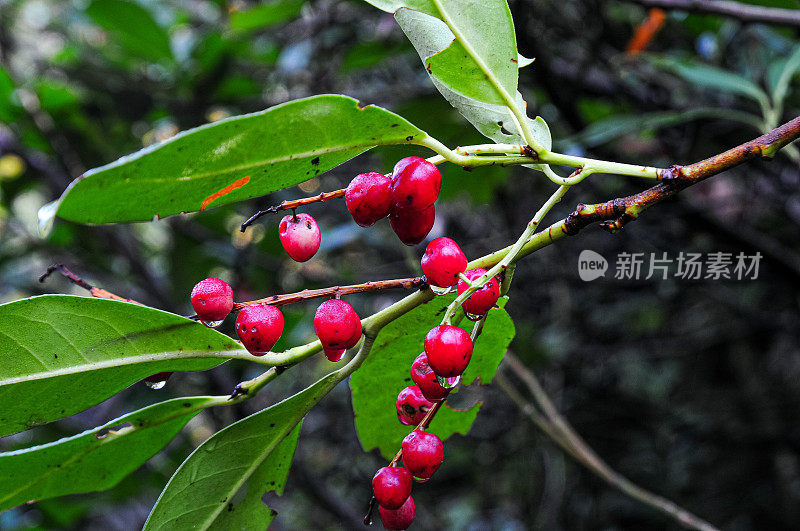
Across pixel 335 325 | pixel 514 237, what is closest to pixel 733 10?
pixel 514 237

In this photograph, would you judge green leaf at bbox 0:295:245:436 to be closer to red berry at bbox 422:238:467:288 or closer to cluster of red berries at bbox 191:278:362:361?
cluster of red berries at bbox 191:278:362:361

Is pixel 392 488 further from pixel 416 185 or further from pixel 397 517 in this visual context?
pixel 416 185

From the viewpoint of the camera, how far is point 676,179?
21.0 inches

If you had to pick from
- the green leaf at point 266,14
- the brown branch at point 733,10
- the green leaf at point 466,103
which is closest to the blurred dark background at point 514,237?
the green leaf at point 266,14

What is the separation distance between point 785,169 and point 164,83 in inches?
78.7

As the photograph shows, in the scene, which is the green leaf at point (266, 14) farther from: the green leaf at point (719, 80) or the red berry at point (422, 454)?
the red berry at point (422, 454)

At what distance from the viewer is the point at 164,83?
204 cm

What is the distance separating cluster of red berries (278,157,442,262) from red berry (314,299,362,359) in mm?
69

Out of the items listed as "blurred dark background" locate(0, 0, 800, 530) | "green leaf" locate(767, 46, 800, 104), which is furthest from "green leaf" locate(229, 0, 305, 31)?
"green leaf" locate(767, 46, 800, 104)

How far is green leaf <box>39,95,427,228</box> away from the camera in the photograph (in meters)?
0.46

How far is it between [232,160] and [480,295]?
244 millimetres

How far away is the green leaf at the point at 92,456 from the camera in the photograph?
2.10 ft

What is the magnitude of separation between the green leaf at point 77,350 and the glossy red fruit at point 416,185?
23cm

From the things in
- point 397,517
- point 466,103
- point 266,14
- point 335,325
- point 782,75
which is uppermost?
point 466,103
